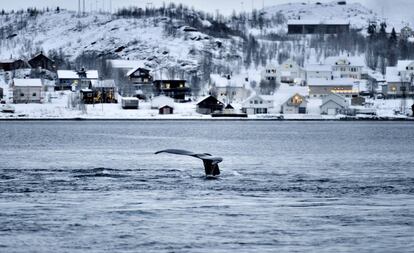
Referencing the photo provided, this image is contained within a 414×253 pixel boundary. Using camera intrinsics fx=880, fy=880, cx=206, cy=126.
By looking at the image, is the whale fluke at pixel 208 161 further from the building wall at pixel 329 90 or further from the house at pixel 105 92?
the building wall at pixel 329 90

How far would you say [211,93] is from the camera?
477 feet

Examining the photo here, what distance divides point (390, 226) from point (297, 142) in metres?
53.6

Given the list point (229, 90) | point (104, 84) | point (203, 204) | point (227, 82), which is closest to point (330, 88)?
point (229, 90)

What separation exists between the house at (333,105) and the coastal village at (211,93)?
0.15 metres

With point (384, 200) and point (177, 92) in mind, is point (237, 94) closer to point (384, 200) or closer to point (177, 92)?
point (177, 92)

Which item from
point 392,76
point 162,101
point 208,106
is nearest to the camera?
point 162,101

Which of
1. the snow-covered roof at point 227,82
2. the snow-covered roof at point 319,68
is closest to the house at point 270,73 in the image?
the snow-covered roof at point 319,68

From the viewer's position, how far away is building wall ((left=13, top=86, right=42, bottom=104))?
443 feet

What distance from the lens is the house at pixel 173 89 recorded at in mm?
144750

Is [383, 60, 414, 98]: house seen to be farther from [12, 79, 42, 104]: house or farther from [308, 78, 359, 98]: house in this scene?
[12, 79, 42, 104]: house

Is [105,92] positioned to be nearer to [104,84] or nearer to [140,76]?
[104,84]

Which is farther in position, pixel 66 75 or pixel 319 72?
pixel 319 72

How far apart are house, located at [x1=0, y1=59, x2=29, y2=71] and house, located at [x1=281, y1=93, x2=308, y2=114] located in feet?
194

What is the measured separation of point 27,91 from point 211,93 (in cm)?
3018
